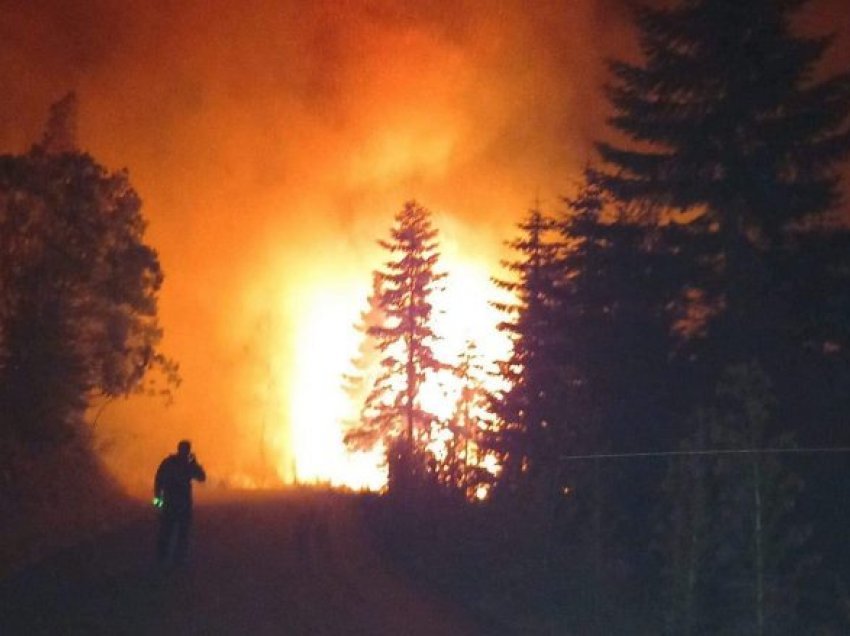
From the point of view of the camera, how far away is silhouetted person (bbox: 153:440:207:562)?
14.7 meters

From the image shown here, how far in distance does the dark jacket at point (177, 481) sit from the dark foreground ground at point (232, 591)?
0.86 metres

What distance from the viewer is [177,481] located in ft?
48.9

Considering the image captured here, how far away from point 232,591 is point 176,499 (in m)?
2.22

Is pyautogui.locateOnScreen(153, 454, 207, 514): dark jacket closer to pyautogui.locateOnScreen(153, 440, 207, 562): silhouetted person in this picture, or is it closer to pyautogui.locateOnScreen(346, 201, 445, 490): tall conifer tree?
pyautogui.locateOnScreen(153, 440, 207, 562): silhouetted person

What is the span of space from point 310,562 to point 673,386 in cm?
933

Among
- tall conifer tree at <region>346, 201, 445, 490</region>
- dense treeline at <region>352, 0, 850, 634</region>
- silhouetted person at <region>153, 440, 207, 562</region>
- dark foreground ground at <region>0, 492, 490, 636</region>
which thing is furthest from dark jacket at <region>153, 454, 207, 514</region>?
tall conifer tree at <region>346, 201, 445, 490</region>

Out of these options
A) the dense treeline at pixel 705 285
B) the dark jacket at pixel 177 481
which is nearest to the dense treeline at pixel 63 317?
the dark jacket at pixel 177 481

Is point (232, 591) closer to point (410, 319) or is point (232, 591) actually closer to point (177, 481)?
point (177, 481)

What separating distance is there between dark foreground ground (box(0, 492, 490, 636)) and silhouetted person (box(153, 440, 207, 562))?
34cm

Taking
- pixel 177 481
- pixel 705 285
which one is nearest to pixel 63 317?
pixel 177 481

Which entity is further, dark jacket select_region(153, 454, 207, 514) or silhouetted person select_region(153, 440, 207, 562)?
dark jacket select_region(153, 454, 207, 514)

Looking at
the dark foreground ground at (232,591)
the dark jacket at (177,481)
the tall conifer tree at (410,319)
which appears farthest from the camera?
the tall conifer tree at (410,319)

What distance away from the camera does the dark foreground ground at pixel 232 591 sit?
1140 cm

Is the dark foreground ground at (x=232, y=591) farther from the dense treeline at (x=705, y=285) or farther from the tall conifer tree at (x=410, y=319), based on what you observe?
the tall conifer tree at (x=410, y=319)
